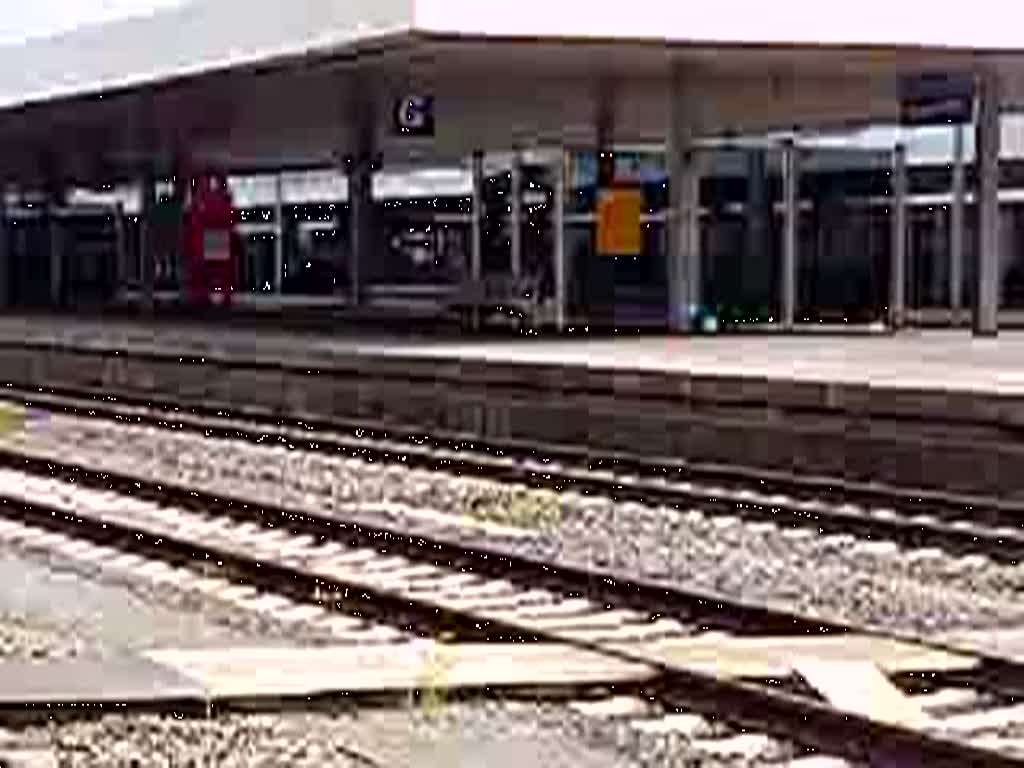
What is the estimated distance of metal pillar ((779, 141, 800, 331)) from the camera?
37.2m

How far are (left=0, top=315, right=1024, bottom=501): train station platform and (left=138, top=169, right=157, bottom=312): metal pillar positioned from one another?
19611 mm

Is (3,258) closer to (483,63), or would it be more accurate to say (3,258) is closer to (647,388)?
(483,63)

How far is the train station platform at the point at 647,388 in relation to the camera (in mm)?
17516

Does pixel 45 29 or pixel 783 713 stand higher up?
pixel 45 29

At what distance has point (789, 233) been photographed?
129 feet

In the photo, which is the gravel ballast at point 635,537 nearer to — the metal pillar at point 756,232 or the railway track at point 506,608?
the railway track at point 506,608

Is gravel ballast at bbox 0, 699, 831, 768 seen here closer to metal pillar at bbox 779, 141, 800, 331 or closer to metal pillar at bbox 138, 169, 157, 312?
metal pillar at bbox 779, 141, 800, 331

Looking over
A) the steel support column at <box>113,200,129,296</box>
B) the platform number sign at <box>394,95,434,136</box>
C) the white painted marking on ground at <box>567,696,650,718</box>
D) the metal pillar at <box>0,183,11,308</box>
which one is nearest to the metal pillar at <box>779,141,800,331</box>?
the platform number sign at <box>394,95,434,136</box>

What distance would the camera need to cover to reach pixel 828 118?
39875 millimetres

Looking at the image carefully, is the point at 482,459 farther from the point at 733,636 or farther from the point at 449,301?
the point at 449,301

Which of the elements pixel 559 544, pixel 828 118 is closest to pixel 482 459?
pixel 559 544

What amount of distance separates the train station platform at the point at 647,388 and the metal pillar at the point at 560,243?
7.01 meters

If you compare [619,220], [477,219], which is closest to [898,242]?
[619,220]

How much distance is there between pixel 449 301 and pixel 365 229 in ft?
8.64
